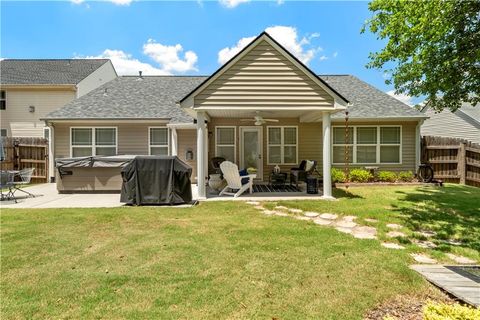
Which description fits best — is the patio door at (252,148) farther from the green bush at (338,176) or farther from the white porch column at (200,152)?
the white porch column at (200,152)

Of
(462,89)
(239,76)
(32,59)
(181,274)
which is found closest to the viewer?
(181,274)

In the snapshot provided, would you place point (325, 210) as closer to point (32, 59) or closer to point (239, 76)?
point (239, 76)

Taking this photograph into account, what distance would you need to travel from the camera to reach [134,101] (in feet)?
46.8

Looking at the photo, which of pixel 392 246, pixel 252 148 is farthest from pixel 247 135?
pixel 392 246

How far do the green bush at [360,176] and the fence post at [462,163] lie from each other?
4245 mm

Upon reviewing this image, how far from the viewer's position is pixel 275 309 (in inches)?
111

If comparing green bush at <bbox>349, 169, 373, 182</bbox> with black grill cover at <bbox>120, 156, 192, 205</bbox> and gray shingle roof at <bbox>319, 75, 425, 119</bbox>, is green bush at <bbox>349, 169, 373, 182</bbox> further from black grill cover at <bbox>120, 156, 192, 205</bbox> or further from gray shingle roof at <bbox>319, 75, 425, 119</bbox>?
black grill cover at <bbox>120, 156, 192, 205</bbox>

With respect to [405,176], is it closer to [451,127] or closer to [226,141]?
[226,141]

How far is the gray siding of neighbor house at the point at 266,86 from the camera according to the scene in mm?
8641

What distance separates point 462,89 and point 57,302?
34.5ft

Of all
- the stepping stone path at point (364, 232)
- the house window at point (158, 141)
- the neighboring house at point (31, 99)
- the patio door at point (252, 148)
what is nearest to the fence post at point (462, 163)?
the patio door at point (252, 148)

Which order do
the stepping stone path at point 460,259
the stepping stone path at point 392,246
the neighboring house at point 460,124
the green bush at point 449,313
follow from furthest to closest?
1. the neighboring house at point 460,124
2. the stepping stone path at point 392,246
3. the stepping stone path at point 460,259
4. the green bush at point 449,313

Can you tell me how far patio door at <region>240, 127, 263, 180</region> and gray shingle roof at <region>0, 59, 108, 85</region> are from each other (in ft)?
46.6

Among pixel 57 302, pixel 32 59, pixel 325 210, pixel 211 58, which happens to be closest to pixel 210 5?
pixel 211 58
